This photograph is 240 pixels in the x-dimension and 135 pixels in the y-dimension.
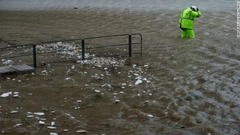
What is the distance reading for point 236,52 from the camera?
15641 millimetres

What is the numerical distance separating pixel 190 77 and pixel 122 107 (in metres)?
3.34

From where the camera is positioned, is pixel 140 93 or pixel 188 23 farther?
pixel 188 23

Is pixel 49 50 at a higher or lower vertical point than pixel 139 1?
lower

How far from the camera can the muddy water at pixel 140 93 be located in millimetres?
8547

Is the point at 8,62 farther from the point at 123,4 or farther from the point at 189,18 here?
the point at 123,4

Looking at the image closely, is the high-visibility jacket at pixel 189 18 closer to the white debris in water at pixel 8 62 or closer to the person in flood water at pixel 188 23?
the person in flood water at pixel 188 23

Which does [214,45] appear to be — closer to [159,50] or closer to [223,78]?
[159,50]

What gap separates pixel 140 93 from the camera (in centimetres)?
1067

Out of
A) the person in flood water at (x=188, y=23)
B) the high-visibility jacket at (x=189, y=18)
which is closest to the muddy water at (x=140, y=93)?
the person in flood water at (x=188, y=23)

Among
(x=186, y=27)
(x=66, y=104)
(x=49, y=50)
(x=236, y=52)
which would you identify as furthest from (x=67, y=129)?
(x=186, y=27)

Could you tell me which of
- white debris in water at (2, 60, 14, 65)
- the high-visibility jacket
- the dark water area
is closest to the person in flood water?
the high-visibility jacket

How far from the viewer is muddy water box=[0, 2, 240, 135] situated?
8.55m

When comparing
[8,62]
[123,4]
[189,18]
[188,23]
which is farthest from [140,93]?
[123,4]

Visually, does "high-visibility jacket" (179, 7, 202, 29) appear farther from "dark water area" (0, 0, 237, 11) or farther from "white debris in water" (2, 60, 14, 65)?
"dark water area" (0, 0, 237, 11)
